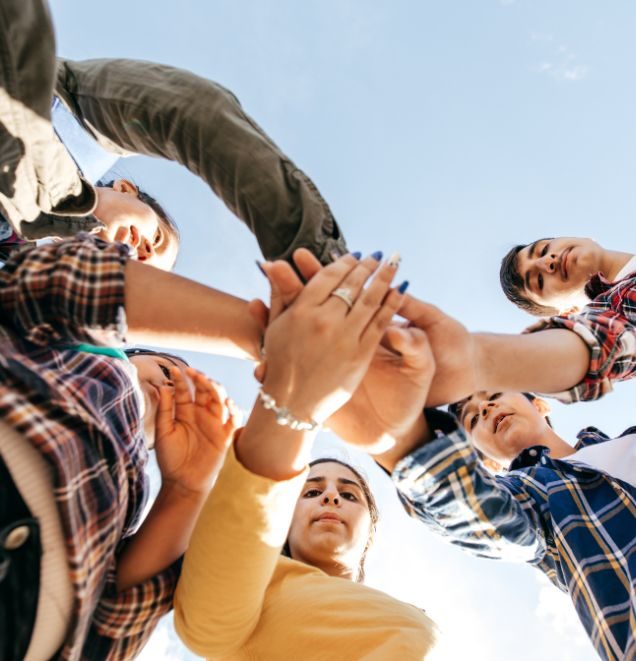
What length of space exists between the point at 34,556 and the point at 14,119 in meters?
0.91

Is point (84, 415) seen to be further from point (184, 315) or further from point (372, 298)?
point (372, 298)

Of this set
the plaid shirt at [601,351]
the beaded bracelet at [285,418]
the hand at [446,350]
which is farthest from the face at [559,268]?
the beaded bracelet at [285,418]

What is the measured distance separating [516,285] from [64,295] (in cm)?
251

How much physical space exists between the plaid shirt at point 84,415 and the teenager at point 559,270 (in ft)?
6.46

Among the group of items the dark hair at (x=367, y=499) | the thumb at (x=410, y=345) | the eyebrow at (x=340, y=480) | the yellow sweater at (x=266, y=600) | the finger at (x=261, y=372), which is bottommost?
the dark hair at (x=367, y=499)

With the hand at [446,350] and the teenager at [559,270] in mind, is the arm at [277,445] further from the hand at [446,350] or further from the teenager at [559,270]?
the teenager at [559,270]

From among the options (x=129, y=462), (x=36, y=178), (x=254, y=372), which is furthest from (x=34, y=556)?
(x=36, y=178)

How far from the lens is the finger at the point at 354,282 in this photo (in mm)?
989

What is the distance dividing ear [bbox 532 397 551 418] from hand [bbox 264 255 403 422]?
6.01ft

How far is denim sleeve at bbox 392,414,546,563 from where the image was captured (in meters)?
1.19

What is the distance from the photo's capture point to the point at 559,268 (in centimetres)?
258

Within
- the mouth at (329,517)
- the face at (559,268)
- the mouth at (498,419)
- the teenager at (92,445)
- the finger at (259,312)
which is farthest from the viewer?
the face at (559,268)

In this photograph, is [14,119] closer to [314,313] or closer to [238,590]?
[314,313]

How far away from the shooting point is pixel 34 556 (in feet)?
2.66
